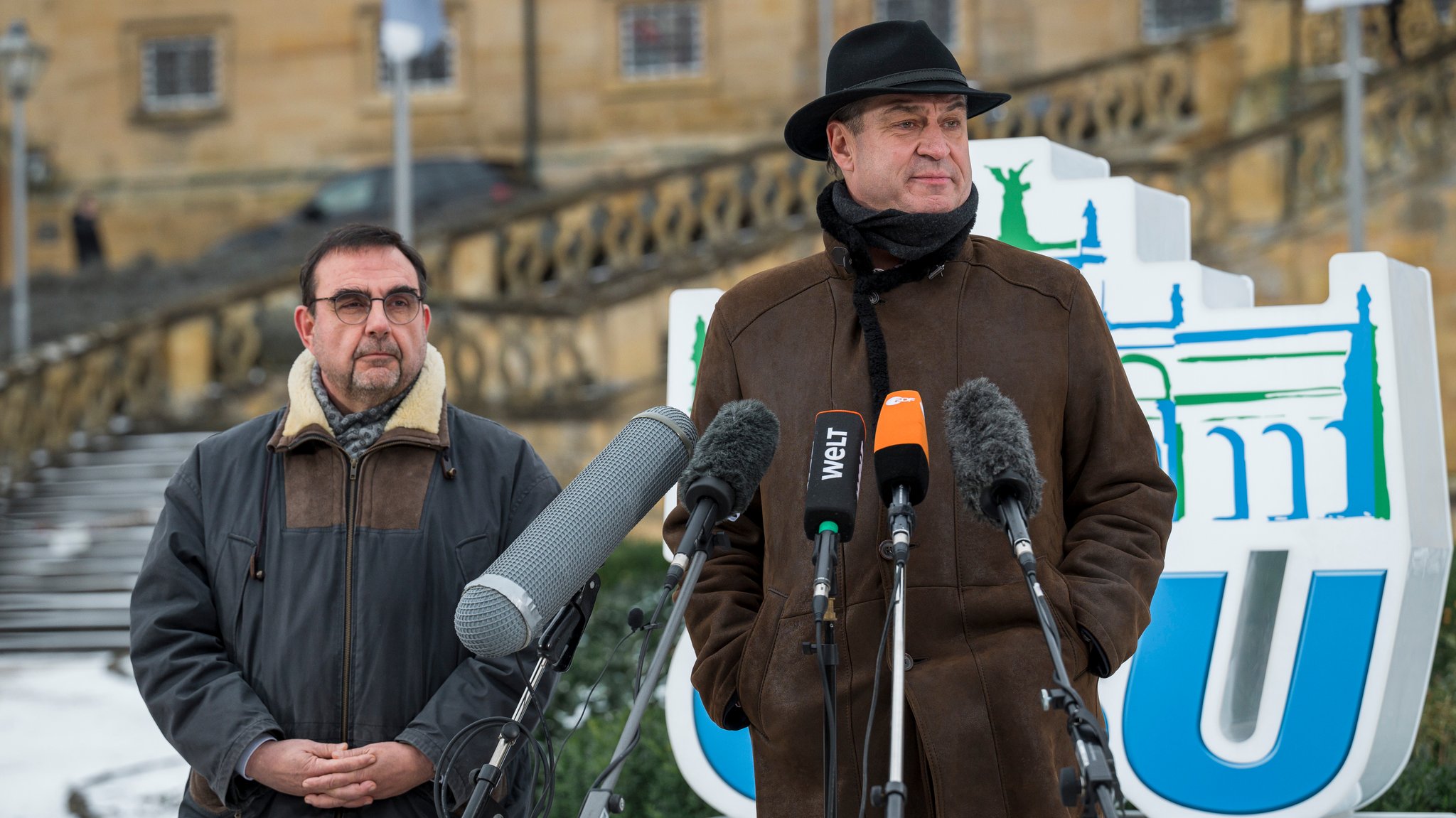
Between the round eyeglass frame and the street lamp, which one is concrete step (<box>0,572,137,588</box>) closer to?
the street lamp

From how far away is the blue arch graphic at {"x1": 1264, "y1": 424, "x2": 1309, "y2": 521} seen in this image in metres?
5.52

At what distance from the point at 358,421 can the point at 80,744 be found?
5.86m

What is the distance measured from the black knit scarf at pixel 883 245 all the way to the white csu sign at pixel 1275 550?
2.18 metres

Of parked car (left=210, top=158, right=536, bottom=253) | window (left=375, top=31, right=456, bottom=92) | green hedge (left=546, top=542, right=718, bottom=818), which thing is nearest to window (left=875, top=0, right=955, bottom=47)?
parked car (left=210, top=158, right=536, bottom=253)

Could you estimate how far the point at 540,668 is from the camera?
322 centimetres

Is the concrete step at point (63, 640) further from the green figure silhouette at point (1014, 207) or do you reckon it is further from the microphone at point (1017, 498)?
the microphone at point (1017, 498)

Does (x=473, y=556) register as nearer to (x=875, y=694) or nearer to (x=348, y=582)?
(x=348, y=582)

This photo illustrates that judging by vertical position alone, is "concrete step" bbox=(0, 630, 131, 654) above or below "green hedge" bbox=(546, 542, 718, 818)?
below

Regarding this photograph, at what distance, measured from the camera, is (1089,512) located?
348cm

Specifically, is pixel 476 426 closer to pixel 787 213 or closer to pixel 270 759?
pixel 270 759

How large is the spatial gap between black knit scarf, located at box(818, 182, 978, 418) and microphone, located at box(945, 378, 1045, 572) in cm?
36

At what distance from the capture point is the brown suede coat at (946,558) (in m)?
3.33

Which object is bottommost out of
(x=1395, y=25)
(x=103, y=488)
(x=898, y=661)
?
(x=103, y=488)

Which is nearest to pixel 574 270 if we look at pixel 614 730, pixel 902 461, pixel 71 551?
pixel 71 551
